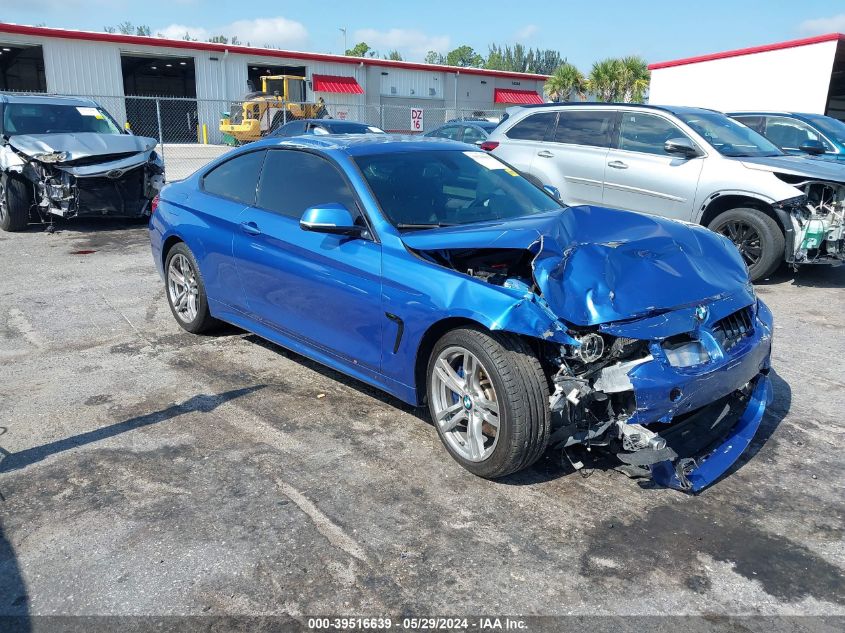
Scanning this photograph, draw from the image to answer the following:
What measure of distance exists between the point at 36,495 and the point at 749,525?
3.35 metres

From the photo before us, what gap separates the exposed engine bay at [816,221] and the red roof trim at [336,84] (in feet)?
110

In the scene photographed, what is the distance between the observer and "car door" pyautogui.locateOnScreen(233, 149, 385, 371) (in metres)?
3.95

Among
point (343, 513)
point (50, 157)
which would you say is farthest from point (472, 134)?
point (343, 513)

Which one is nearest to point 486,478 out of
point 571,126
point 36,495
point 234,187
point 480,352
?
point 480,352

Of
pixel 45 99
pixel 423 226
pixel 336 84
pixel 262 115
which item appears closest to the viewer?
pixel 423 226

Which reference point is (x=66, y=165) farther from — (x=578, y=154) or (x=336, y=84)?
(x=336, y=84)

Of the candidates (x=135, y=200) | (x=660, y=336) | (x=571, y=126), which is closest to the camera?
(x=660, y=336)

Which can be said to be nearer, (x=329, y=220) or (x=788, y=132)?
(x=329, y=220)

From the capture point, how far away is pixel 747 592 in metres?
2.71

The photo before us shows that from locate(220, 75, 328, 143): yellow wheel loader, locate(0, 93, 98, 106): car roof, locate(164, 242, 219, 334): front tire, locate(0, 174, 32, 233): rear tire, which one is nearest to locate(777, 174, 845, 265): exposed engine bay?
locate(164, 242, 219, 334): front tire

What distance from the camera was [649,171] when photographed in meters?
8.06

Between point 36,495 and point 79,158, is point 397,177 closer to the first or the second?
point 36,495

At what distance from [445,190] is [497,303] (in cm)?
136

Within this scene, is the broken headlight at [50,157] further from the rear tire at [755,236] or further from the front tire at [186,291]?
the rear tire at [755,236]
